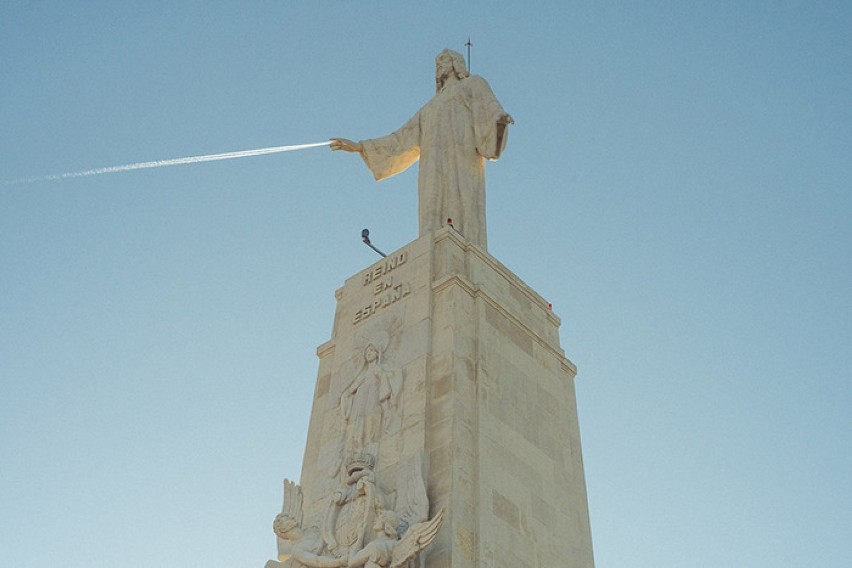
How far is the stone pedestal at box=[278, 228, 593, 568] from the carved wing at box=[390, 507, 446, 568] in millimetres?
317

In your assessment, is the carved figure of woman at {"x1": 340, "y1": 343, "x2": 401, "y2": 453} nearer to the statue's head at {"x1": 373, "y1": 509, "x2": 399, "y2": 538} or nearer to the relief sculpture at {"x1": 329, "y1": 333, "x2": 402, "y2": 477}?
the relief sculpture at {"x1": 329, "y1": 333, "x2": 402, "y2": 477}

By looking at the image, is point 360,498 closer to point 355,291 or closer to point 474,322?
point 474,322

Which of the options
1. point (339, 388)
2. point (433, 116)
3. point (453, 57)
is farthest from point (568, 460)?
point (453, 57)

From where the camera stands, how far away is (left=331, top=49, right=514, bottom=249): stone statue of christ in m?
19.3

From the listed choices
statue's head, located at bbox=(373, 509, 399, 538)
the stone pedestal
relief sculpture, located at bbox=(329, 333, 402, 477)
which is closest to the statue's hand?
the stone pedestal

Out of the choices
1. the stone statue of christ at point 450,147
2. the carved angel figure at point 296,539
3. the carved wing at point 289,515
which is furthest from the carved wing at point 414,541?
the stone statue of christ at point 450,147

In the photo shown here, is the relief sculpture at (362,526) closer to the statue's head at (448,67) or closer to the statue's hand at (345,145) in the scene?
the statue's hand at (345,145)

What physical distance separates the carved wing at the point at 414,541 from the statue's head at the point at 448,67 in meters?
12.3

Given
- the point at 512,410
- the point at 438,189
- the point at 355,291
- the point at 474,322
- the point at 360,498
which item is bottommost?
the point at 360,498

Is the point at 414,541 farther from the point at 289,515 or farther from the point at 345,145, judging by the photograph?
the point at 345,145

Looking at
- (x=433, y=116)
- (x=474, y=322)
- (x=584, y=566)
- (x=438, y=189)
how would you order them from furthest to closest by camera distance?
(x=433, y=116)
(x=438, y=189)
(x=474, y=322)
(x=584, y=566)

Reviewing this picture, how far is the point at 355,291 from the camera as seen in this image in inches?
720

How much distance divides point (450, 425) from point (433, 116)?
8.79 meters

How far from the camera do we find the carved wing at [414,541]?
1250cm
